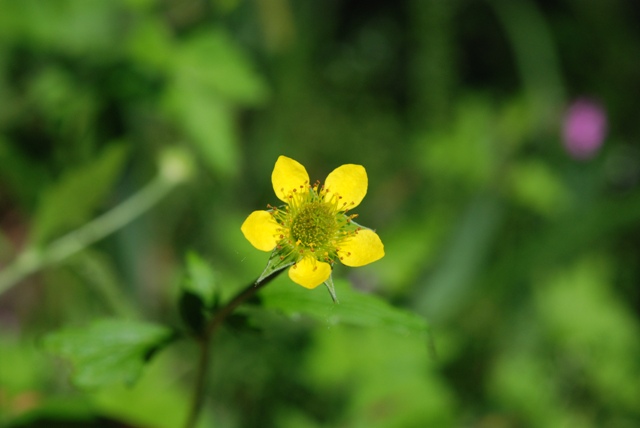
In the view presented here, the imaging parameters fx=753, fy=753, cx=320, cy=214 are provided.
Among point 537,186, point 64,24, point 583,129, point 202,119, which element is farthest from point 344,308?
point 583,129

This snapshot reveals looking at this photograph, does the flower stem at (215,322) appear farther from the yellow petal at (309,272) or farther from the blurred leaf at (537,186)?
the blurred leaf at (537,186)

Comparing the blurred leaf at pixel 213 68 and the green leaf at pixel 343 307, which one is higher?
the blurred leaf at pixel 213 68

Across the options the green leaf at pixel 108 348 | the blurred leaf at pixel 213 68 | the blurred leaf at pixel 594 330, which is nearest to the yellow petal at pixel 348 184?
the green leaf at pixel 108 348

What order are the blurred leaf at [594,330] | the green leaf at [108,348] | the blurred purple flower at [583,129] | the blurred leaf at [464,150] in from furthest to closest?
the blurred leaf at [464,150] → the blurred purple flower at [583,129] → the blurred leaf at [594,330] → the green leaf at [108,348]

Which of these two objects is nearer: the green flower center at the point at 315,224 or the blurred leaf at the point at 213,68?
the green flower center at the point at 315,224

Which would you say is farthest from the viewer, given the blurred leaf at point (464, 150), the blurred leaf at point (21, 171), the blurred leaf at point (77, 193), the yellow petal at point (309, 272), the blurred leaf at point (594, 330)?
the blurred leaf at point (464, 150)

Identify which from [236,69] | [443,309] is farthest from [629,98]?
[236,69]
